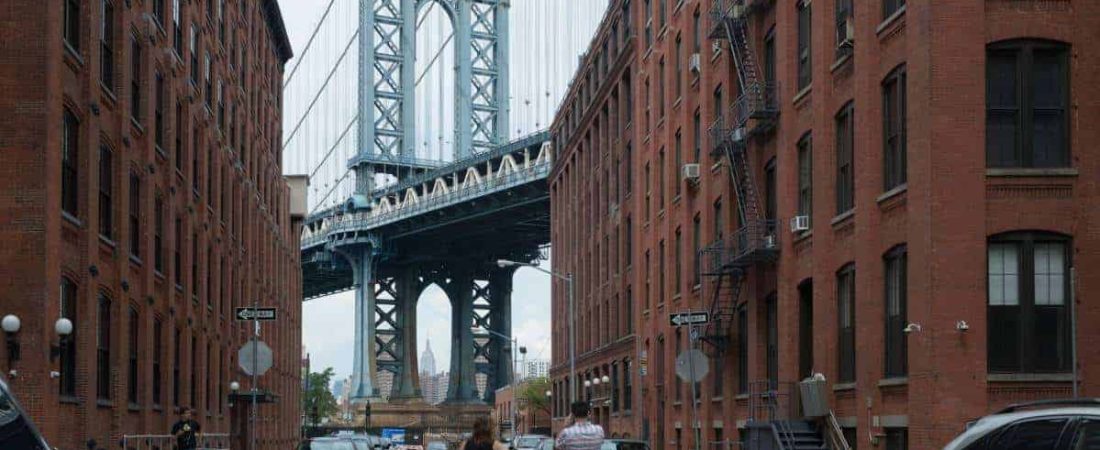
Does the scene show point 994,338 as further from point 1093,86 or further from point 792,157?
point 792,157

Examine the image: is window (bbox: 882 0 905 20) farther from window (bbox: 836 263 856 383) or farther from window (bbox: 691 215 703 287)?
window (bbox: 691 215 703 287)

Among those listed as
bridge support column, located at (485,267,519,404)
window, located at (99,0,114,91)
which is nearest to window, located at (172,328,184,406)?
window, located at (99,0,114,91)

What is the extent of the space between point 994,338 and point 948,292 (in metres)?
1.10

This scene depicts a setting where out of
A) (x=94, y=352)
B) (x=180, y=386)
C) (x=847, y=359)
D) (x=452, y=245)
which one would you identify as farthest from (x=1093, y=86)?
(x=452, y=245)

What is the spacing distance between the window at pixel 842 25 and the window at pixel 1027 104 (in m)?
4.39

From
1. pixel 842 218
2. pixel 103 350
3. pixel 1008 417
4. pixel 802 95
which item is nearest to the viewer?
pixel 1008 417

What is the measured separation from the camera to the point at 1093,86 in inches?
1014

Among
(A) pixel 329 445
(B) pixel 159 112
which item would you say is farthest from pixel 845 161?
(B) pixel 159 112

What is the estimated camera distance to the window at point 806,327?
33.9m

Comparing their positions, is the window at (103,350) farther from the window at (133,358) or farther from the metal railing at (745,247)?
the metal railing at (745,247)

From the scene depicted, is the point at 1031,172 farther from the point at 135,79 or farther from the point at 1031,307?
the point at 135,79

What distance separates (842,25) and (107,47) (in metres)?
14.6

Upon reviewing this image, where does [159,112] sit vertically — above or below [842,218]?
above

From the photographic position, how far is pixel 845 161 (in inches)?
1224
